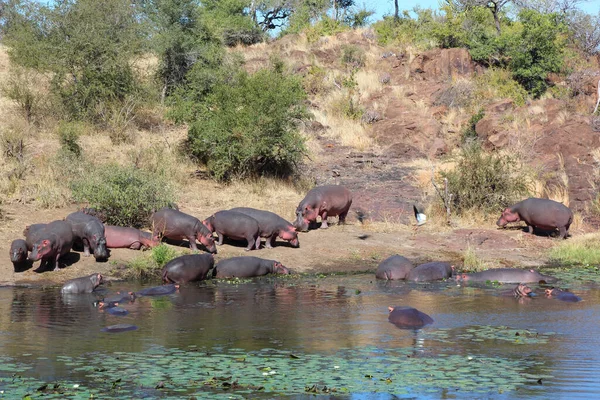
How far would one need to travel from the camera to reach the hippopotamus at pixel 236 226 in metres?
14.3

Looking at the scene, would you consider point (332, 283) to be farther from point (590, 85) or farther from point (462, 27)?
point (462, 27)

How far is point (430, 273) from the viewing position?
512 inches

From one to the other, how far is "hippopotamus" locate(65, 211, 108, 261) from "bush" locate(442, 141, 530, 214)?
7938 mm

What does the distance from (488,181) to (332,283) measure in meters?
6.42

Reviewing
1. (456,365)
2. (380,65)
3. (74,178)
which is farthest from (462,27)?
(456,365)

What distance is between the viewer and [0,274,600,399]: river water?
274 inches

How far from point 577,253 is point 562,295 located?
391cm

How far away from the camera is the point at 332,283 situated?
12.9 metres

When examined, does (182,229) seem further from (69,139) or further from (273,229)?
(69,139)

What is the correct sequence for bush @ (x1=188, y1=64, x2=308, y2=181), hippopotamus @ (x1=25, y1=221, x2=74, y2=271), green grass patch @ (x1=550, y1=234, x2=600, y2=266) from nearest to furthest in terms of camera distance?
hippopotamus @ (x1=25, y1=221, x2=74, y2=271), green grass patch @ (x1=550, y1=234, x2=600, y2=266), bush @ (x1=188, y1=64, x2=308, y2=181)

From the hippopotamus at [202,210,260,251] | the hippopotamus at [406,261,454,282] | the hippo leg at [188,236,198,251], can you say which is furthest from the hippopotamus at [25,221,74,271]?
the hippopotamus at [406,261,454,282]

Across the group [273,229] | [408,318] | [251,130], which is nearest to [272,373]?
[408,318]

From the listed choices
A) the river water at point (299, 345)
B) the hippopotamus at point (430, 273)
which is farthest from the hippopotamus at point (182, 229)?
the hippopotamus at point (430, 273)

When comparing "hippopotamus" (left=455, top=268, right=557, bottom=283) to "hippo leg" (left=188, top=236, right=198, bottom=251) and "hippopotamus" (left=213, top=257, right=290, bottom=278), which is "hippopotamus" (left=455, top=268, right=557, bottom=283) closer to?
"hippopotamus" (left=213, top=257, right=290, bottom=278)
